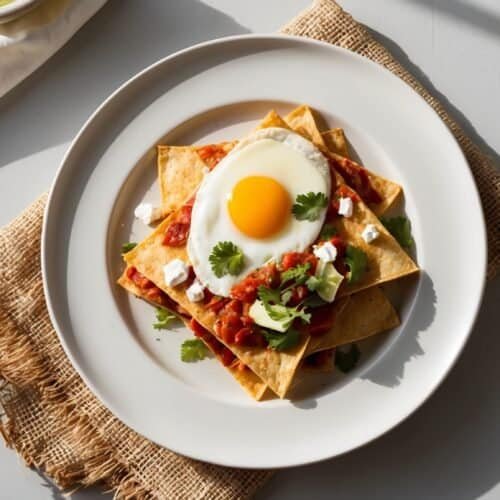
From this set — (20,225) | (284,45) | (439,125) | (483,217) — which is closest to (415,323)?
Answer: (483,217)

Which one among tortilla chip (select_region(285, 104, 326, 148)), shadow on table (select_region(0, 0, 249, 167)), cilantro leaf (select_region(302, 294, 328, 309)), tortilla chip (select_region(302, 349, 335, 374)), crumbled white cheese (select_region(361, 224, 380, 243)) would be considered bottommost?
tortilla chip (select_region(302, 349, 335, 374))

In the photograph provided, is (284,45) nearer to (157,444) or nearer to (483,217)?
(483,217)

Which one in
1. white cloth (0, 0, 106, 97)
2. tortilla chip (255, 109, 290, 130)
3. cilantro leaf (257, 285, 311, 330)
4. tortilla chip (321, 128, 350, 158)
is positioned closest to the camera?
cilantro leaf (257, 285, 311, 330)

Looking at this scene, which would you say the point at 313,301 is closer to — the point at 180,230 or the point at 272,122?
the point at 180,230

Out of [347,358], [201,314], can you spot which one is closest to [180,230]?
[201,314]

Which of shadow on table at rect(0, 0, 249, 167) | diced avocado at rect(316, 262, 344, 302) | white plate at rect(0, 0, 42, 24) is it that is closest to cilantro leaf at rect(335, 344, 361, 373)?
diced avocado at rect(316, 262, 344, 302)

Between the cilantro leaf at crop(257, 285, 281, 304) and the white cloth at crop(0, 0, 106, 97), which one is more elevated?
the white cloth at crop(0, 0, 106, 97)

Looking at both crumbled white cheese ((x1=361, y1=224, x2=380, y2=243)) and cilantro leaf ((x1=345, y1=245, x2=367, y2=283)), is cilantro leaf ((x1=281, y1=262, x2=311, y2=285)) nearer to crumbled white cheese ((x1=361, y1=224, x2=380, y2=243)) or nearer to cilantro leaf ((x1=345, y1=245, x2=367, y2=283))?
cilantro leaf ((x1=345, y1=245, x2=367, y2=283))
